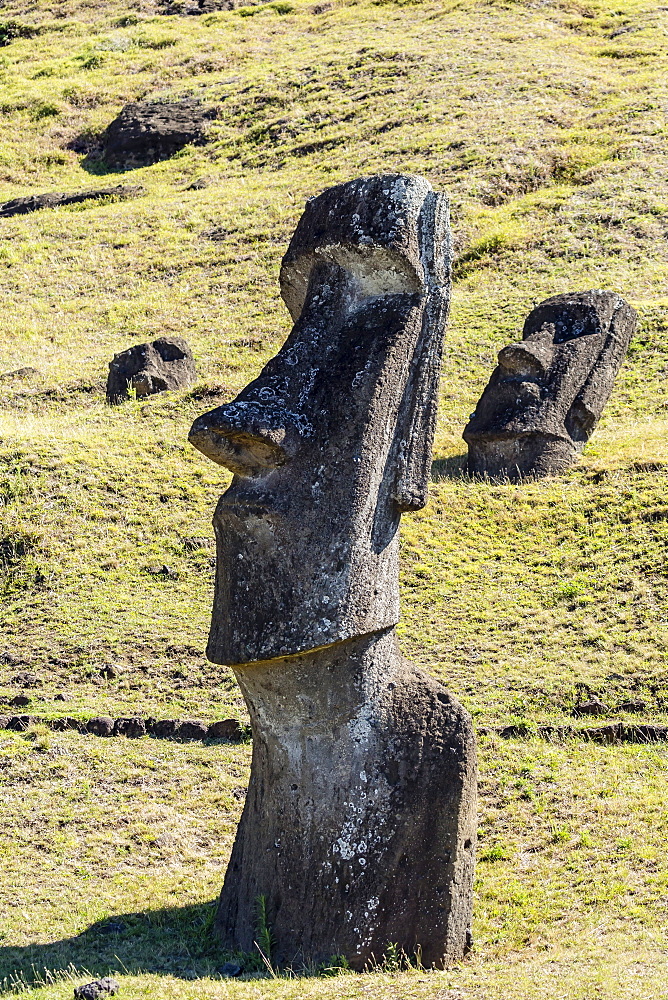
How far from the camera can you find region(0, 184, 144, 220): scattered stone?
119ft

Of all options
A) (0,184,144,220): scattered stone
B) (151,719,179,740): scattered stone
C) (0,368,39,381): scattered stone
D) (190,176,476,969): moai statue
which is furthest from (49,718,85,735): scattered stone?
(0,184,144,220): scattered stone

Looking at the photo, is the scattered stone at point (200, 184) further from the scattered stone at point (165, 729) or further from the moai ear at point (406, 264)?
the moai ear at point (406, 264)

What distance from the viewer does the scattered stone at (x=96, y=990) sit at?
19.7 ft

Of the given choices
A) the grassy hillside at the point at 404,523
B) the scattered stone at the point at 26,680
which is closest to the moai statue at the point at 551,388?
the grassy hillside at the point at 404,523

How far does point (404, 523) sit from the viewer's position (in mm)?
15773

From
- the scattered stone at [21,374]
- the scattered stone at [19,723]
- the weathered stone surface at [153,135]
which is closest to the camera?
the scattered stone at [19,723]

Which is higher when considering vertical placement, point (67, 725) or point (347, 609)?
point (347, 609)

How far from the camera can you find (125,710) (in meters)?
11.7

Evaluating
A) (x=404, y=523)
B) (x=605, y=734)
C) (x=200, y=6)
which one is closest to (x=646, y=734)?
(x=605, y=734)

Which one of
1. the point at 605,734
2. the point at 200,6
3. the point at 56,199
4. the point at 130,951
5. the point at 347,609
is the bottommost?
Answer: the point at 605,734

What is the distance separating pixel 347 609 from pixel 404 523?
9345mm

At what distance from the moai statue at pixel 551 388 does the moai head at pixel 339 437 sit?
10868mm

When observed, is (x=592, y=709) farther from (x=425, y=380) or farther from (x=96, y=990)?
(x=96, y=990)

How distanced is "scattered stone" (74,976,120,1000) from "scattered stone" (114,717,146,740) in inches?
195
